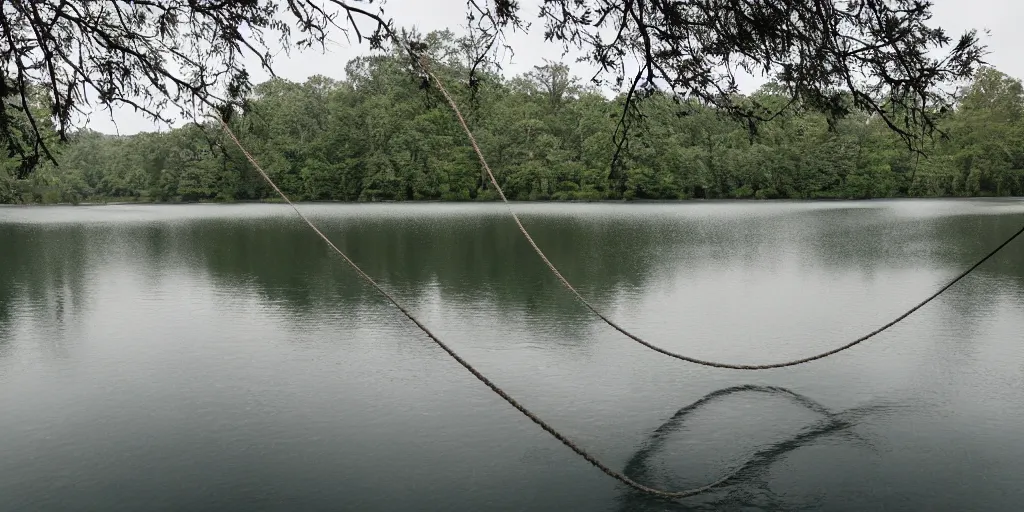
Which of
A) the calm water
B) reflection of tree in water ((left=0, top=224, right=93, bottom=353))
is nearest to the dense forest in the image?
reflection of tree in water ((left=0, top=224, right=93, bottom=353))

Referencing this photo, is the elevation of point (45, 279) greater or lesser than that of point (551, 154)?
lesser

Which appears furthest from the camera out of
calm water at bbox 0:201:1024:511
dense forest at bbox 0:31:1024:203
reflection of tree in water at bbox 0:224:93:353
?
dense forest at bbox 0:31:1024:203

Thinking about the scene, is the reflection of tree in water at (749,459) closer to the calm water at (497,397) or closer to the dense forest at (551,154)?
the calm water at (497,397)

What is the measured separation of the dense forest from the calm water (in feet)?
175

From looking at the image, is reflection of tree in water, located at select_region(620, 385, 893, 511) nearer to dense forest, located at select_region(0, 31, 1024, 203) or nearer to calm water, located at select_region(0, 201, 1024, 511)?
calm water, located at select_region(0, 201, 1024, 511)

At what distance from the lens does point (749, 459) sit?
676 cm

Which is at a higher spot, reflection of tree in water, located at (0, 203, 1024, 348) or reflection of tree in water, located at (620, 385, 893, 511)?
reflection of tree in water, located at (0, 203, 1024, 348)

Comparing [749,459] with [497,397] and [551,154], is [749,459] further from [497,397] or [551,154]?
[551,154]

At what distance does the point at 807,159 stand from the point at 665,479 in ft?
231

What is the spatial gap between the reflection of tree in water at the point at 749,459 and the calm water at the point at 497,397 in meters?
0.03

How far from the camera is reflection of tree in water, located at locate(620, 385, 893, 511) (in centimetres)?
592

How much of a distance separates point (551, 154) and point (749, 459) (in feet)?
211

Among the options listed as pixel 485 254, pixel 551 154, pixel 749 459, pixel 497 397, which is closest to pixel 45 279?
pixel 485 254

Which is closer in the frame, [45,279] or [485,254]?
[45,279]
